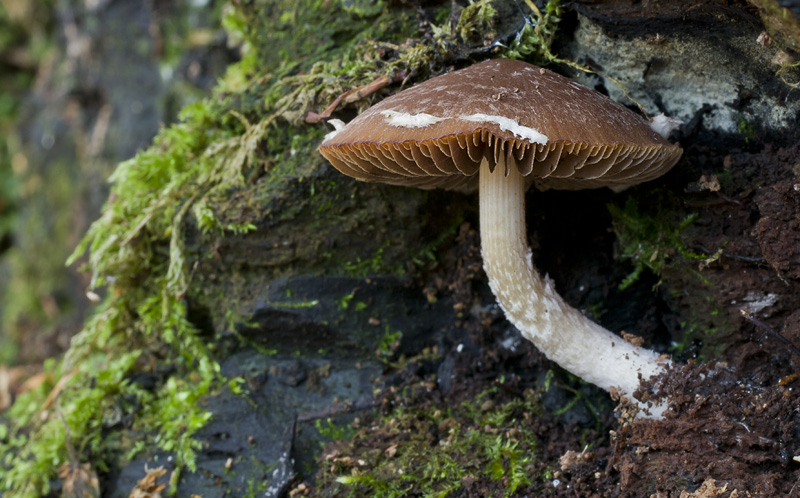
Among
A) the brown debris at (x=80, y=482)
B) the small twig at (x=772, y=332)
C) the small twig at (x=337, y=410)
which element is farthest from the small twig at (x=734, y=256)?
the brown debris at (x=80, y=482)

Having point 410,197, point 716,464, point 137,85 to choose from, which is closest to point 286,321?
point 410,197

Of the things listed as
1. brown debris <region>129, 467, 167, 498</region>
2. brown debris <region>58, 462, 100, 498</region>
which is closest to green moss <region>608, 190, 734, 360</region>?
brown debris <region>129, 467, 167, 498</region>

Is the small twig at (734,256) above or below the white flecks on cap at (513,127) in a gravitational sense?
below

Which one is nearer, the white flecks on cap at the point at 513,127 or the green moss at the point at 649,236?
the white flecks on cap at the point at 513,127

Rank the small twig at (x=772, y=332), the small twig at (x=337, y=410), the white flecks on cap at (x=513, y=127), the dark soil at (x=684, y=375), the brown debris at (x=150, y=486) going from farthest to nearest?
the small twig at (x=337, y=410)
the brown debris at (x=150, y=486)
the small twig at (x=772, y=332)
the dark soil at (x=684, y=375)
the white flecks on cap at (x=513, y=127)

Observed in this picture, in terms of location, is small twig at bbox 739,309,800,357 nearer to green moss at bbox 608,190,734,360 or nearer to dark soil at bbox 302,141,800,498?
dark soil at bbox 302,141,800,498

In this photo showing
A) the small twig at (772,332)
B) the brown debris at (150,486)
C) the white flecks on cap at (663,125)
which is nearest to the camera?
the small twig at (772,332)

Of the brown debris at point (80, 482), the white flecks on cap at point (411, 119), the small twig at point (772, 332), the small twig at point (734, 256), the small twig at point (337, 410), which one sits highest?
the white flecks on cap at point (411, 119)

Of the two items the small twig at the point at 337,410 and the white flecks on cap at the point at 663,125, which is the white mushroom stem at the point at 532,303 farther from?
the small twig at the point at 337,410
